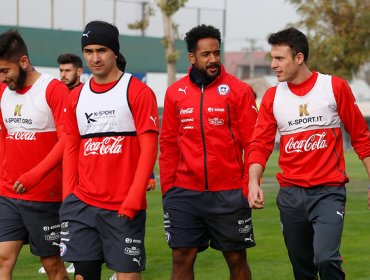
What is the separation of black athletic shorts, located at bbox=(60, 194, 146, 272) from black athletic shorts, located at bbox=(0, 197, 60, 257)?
120cm

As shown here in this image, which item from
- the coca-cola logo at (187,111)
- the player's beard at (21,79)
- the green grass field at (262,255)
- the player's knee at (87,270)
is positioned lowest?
the green grass field at (262,255)

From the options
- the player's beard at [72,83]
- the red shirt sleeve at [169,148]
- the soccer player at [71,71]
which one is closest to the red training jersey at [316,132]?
the red shirt sleeve at [169,148]

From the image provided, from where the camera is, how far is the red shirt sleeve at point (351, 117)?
360 inches

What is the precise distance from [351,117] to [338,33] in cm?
3269

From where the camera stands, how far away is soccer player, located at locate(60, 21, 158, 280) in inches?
325

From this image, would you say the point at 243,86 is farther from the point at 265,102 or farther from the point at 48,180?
the point at 48,180

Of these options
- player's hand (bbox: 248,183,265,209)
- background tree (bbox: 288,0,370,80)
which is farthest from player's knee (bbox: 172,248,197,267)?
background tree (bbox: 288,0,370,80)

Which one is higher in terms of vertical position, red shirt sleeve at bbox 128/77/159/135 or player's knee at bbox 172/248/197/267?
red shirt sleeve at bbox 128/77/159/135

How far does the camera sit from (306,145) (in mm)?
9164

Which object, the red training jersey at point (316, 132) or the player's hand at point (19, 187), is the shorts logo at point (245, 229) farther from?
the player's hand at point (19, 187)

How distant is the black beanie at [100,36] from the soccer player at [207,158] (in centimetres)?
151

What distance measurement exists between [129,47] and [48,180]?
40.0 meters

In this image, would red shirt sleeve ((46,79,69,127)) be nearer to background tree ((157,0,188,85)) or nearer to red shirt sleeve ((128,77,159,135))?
red shirt sleeve ((128,77,159,135))

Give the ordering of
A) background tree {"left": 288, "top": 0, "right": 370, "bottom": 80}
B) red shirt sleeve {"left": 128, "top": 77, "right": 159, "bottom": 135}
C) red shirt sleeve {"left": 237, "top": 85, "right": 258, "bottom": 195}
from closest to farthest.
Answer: red shirt sleeve {"left": 128, "top": 77, "right": 159, "bottom": 135} → red shirt sleeve {"left": 237, "top": 85, "right": 258, "bottom": 195} → background tree {"left": 288, "top": 0, "right": 370, "bottom": 80}
